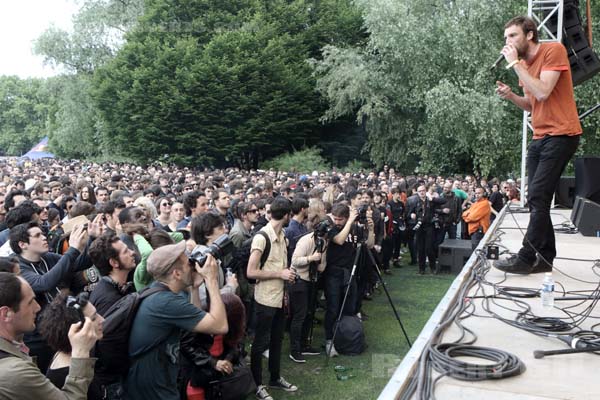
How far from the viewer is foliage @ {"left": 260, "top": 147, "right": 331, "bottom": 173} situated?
1099 inches

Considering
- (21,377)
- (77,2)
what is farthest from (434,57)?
(77,2)

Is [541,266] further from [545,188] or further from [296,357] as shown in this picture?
[296,357]

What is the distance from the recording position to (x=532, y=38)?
12.7 ft

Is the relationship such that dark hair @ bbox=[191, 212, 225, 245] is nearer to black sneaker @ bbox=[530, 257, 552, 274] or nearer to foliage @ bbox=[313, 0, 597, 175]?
black sneaker @ bbox=[530, 257, 552, 274]

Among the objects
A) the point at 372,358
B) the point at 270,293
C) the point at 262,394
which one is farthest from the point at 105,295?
the point at 372,358

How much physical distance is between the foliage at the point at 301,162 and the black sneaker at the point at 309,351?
67.7 ft

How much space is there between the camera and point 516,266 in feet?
13.4

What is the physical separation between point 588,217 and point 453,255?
5.55 meters

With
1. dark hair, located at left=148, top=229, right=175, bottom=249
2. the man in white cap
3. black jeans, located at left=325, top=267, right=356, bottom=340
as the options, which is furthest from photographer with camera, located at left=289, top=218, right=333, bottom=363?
the man in white cap

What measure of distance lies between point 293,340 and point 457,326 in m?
3.64

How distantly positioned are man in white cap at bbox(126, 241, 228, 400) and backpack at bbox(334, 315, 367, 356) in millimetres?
3774

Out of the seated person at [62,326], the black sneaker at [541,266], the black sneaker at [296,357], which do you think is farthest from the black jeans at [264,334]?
the seated person at [62,326]

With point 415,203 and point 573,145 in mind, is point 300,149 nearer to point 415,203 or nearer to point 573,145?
point 415,203

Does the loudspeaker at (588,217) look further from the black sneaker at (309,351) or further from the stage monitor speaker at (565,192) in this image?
the black sneaker at (309,351)
